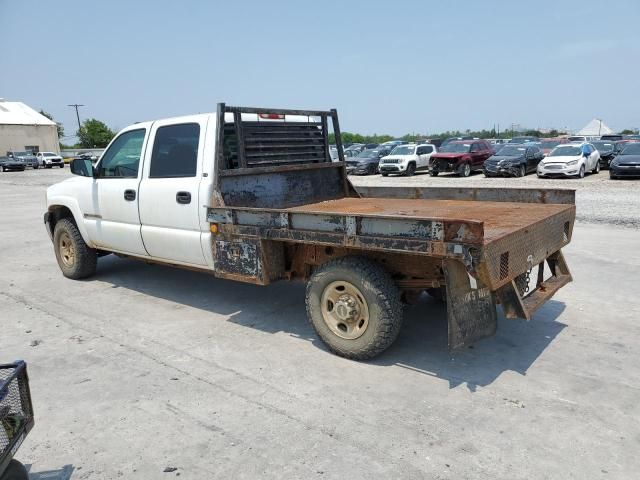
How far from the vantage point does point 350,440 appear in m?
3.22

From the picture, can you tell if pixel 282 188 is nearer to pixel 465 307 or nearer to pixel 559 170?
pixel 465 307

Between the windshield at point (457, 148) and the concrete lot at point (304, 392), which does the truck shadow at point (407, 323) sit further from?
the windshield at point (457, 148)

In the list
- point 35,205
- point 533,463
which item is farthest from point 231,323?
point 35,205

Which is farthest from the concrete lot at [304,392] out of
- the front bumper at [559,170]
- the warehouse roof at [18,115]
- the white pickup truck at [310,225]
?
the warehouse roof at [18,115]

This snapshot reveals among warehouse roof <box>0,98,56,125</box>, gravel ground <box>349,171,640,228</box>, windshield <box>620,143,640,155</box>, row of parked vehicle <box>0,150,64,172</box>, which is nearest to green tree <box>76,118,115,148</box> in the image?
warehouse roof <box>0,98,56,125</box>

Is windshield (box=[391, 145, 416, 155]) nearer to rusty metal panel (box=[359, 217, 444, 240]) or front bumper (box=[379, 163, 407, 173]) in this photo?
front bumper (box=[379, 163, 407, 173])

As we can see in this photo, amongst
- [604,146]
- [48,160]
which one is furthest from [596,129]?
[48,160]

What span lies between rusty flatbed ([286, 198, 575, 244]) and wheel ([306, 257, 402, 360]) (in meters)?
0.48

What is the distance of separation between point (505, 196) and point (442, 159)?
19.4m

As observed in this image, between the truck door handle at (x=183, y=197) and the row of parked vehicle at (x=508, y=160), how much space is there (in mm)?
19328

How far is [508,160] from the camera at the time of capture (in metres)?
22.6

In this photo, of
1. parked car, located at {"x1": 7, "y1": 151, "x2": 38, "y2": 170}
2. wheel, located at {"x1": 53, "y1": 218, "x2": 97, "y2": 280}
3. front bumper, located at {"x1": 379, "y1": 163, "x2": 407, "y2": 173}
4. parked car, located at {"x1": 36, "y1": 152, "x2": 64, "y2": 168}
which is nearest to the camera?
wheel, located at {"x1": 53, "y1": 218, "x2": 97, "y2": 280}

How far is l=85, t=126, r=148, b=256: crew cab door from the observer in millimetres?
5906

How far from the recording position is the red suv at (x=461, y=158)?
79.8ft
